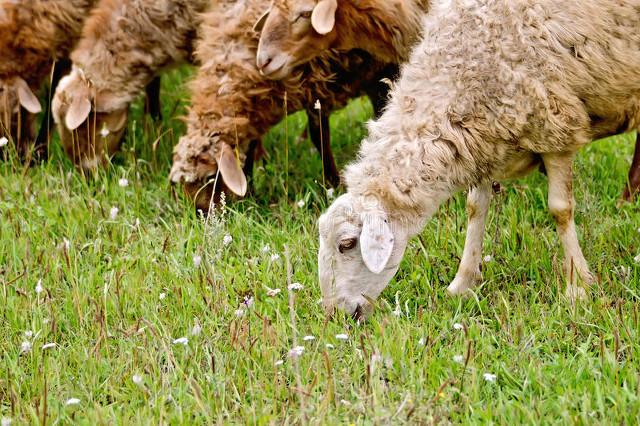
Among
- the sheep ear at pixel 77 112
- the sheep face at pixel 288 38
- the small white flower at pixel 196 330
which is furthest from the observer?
the sheep ear at pixel 77 112

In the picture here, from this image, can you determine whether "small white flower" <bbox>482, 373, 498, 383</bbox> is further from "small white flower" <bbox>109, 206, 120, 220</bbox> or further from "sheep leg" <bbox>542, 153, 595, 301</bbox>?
"small white flower" <bbox>109, 206, 120, 220</bbox>

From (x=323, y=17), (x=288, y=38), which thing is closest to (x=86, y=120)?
(x=288, y=38)

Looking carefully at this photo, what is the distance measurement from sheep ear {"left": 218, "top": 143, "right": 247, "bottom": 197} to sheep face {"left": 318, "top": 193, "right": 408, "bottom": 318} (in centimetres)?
111

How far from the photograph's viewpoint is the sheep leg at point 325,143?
612 centimetres

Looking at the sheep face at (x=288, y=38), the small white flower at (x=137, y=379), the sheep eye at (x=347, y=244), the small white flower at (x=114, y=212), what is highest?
the sheep face at (x=288, y=38)

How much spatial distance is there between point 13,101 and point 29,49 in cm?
38

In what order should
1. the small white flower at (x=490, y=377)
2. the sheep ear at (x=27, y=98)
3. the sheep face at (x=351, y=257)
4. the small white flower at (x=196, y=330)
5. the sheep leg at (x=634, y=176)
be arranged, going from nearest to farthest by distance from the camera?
1. the small white flower at (x=490, y=377)
2. the small white flower at (x=196, y=330)
3. the sheep face at (x=351, y=257)
4. the sheep leg at (x=634, y=176)
5. the sheep ear at (x=27, y=98)

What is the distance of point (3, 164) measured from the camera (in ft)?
21.3

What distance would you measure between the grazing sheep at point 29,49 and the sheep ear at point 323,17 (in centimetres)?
228

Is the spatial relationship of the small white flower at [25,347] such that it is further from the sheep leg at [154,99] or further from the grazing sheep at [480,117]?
the sheep leg at [154,99]

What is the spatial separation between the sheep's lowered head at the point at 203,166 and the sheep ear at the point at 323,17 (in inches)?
34.2

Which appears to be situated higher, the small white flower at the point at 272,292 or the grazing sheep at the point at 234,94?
the grazing sheep at the point at 234,94

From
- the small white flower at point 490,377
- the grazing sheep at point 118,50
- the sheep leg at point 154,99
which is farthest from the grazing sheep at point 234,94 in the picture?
the small white flower at point 490,377

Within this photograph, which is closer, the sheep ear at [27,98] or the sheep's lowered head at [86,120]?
the sheep's lowered head at [86,120]
